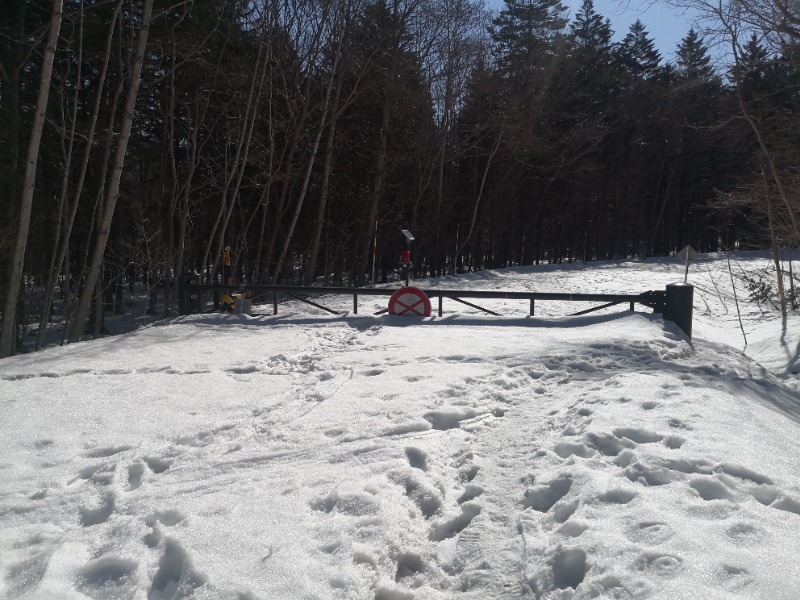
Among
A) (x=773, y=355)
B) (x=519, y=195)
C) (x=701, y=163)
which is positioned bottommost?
(x=773, y=355)

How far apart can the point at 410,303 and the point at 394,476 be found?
865 cm

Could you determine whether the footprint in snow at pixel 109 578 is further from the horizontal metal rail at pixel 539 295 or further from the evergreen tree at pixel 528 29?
the evergreen tree at pixel 528 29

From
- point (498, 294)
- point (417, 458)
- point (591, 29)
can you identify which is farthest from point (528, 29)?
point (417, 458)

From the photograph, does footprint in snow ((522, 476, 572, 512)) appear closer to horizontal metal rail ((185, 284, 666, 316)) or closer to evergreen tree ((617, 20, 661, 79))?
horizontal metal rail ((185, 284, 666, 316))

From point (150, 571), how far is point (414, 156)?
27.4 meters

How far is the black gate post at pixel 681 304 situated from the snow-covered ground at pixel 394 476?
9.69 ft

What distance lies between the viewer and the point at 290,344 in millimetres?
10391

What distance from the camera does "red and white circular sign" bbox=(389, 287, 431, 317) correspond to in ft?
43.7

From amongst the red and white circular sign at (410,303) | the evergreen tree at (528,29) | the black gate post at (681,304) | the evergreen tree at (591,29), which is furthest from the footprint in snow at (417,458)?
the evergreen tree at (591,29)

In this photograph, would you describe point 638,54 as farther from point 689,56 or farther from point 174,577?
point 174,577

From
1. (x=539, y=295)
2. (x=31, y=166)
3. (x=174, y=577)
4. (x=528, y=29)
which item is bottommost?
(x=174, y=577)

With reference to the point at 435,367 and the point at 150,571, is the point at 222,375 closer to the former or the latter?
the point at 435,367

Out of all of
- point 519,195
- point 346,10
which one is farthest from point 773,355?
point 519,195

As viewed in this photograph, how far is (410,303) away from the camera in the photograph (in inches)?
524
